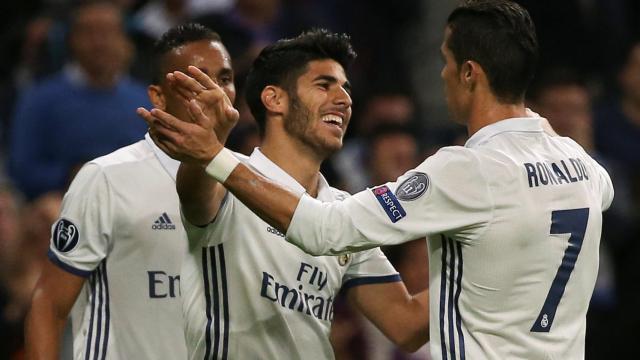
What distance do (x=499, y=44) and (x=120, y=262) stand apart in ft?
5.73

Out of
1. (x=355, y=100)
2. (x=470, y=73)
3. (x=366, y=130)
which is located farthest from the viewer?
(x=355, y=100)

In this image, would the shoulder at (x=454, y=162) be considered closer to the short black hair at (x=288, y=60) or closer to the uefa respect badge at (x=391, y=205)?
the uefa respect badge at (x=391, y=205)

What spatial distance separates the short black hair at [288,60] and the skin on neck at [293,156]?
146 mm

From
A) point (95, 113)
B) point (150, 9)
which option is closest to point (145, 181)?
point (95, 113)

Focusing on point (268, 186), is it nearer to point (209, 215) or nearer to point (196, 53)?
point (209, 215)

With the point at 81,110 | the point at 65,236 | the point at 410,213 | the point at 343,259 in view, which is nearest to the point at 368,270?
the point at 343,259

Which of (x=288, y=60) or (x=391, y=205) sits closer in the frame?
(x=391, y=205)

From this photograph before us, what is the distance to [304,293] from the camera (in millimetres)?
5000

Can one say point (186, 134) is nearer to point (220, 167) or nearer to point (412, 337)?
point (220, 167)

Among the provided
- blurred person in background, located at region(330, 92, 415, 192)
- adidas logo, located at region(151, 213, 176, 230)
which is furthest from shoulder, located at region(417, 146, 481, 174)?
blurred person in background, located at region(330, 92, 415, 192)

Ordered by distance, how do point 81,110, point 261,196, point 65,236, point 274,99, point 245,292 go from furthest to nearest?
point 81,110 → point 274,99 → point 65,236 → point 245,292 → point 261,196

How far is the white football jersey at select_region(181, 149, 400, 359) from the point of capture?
4871 millimetres

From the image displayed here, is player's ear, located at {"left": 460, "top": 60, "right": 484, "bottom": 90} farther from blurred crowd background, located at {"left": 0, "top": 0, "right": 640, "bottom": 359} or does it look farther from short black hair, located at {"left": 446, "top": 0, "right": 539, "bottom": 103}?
blurred crowd background, located at {"left": 0, "top": 0, "right": 640, "bottom": 359}

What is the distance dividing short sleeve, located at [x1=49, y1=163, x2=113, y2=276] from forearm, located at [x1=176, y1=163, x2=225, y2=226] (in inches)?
26.0
